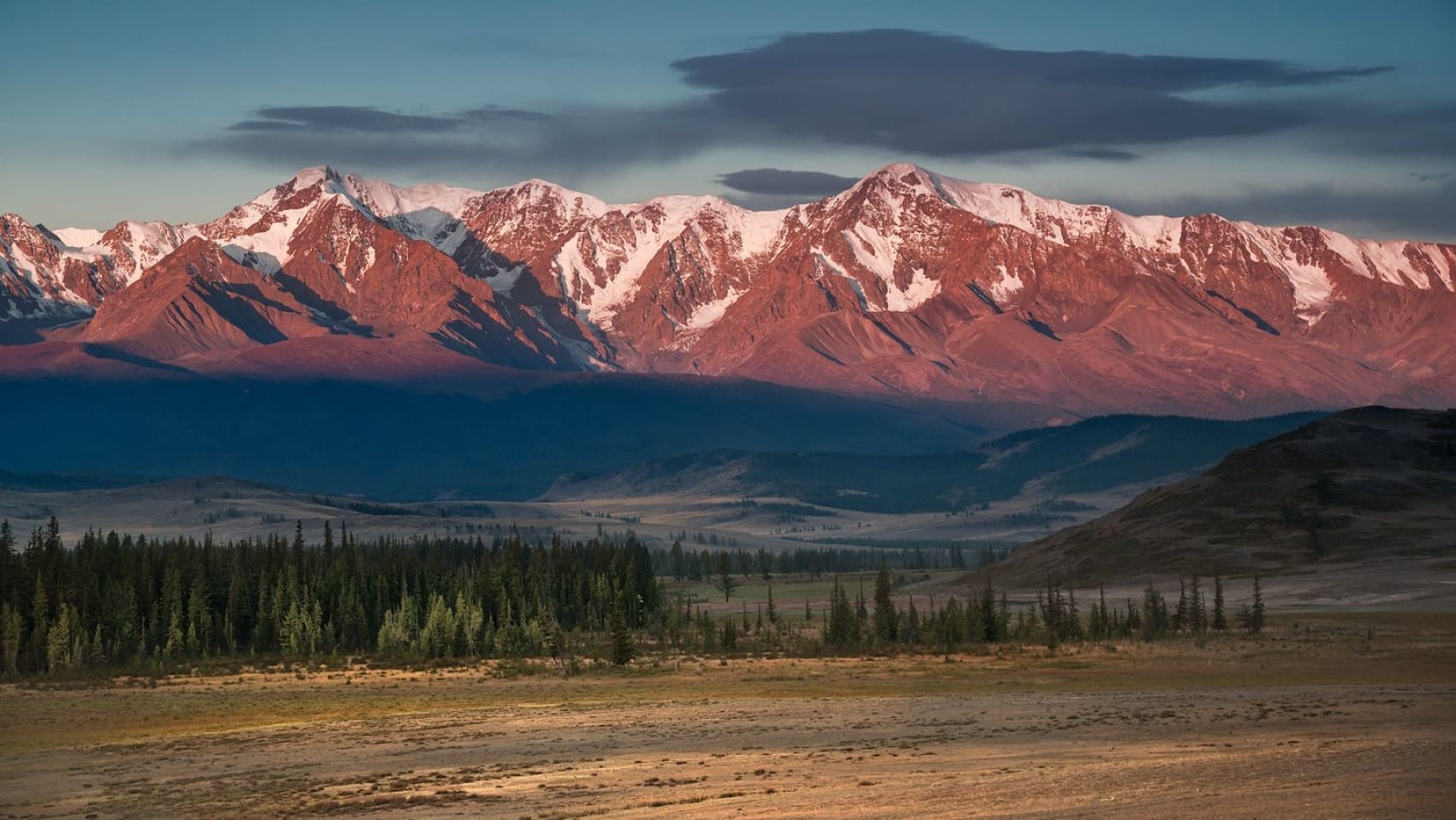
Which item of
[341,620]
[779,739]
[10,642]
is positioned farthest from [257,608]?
[779,739]

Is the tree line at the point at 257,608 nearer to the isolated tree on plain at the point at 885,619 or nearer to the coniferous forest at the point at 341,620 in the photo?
the coniferous forest at the point at 341,620

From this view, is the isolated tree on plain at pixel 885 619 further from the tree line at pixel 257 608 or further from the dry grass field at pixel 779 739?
the tree line at pixel 257 608

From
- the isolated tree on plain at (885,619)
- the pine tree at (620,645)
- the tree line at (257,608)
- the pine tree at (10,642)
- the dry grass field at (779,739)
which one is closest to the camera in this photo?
the dry grass field at (779,739)

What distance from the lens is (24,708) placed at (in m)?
109

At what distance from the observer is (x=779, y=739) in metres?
82.2

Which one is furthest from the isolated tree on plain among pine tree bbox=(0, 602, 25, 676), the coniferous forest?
pine tree bbox=(0, 602, 25, 676)

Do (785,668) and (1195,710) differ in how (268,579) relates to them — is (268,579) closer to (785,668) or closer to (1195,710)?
(785,668)

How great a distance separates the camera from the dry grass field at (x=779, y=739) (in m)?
60.5

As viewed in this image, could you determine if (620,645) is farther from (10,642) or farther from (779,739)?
(779,739)

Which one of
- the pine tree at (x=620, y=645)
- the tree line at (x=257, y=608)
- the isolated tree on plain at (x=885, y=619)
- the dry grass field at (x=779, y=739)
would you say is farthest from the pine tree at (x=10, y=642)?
the isolated tree on plain at (x=885, y=619)

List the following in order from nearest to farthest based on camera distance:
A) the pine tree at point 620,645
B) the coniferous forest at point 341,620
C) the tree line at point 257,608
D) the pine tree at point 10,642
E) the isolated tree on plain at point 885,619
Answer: the pine tree at point 10,642 → the pine tree at point 620,645 → the tree line at point 257,608 → the coniferous forest at point 341,620 → the isolated tree on plain at point 885,619

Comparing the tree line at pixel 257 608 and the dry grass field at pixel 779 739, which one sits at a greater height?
the tree line at pixel 257 608

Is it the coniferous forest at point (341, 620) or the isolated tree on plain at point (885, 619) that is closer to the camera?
the coniferous forest at point (341, 620)

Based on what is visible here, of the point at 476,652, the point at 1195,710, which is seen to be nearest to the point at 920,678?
the point at 1195,710
